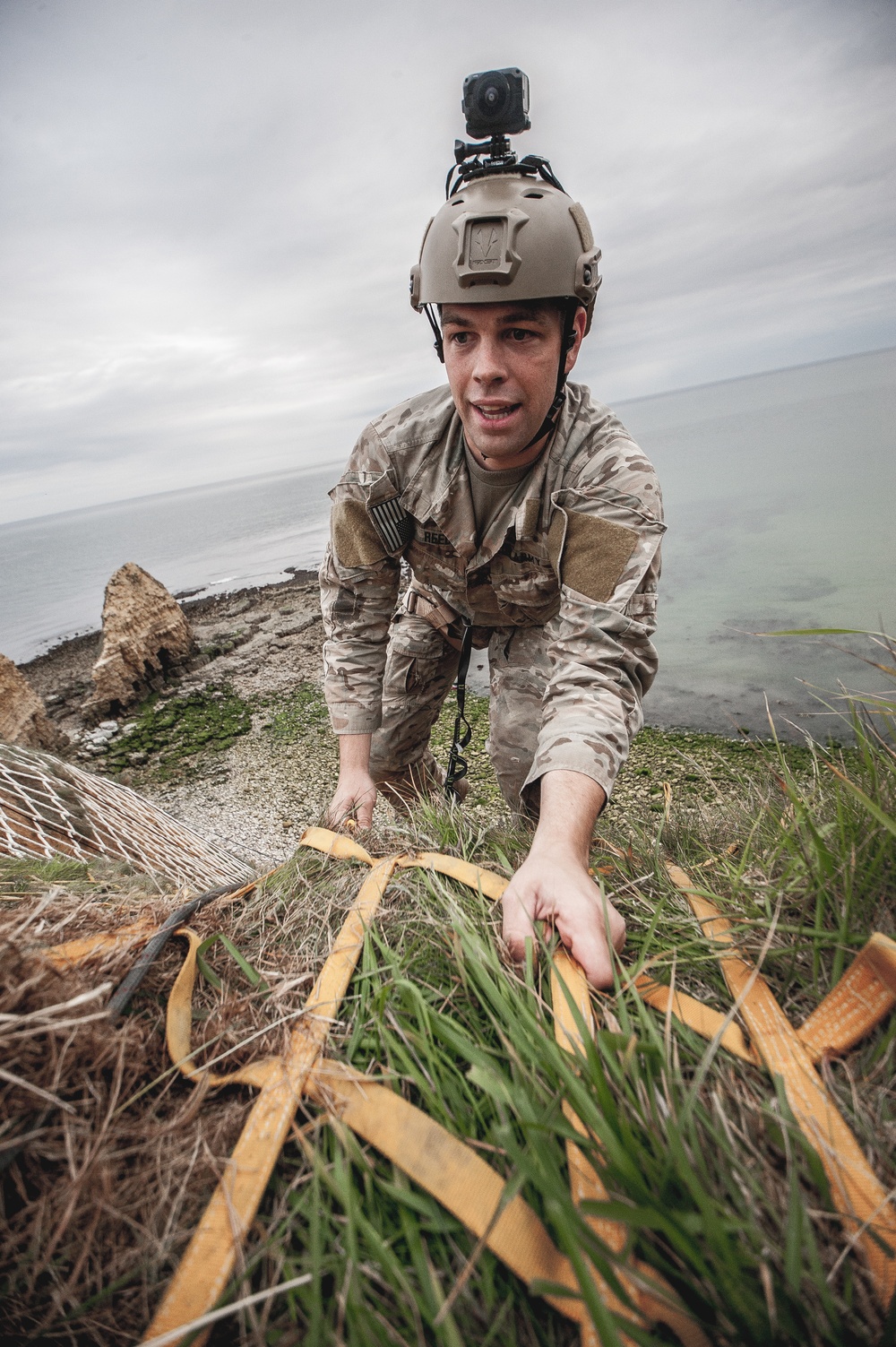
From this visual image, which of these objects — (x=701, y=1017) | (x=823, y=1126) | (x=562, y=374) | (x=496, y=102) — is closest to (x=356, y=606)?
(x=562, y=374)

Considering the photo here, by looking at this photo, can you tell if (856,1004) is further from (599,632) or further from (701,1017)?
(599,632)

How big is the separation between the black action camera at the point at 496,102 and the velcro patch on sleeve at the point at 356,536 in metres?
1.74

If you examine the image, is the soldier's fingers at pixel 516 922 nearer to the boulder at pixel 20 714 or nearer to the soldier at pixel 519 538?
the soldier at pixel 519 538

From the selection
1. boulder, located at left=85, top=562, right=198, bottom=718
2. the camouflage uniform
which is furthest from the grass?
boulder, located at left=85, top=562, right=198, bottom=718

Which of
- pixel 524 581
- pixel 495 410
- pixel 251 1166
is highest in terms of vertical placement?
pixel 495 410

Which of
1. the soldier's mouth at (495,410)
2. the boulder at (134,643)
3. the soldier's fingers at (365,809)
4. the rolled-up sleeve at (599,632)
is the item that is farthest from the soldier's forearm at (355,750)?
the boulder at (134,643)

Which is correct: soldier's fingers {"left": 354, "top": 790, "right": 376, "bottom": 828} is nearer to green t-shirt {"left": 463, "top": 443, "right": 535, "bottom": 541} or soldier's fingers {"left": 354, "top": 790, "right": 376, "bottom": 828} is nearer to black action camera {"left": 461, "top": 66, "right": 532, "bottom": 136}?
green t-shirt {"left": 463, "top": 443, "right": 535, "bottom": 541}

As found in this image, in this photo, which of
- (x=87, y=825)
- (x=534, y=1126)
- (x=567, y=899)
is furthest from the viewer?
(x=87, y=825)

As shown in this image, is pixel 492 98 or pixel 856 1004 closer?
pixel 856 1004

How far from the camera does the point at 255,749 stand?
811 cm

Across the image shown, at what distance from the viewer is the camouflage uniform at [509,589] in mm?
2264

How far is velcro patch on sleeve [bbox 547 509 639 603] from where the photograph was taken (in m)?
2.41

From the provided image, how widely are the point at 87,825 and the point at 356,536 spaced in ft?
6.51

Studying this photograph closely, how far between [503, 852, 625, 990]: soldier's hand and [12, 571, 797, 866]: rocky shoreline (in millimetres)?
1414
